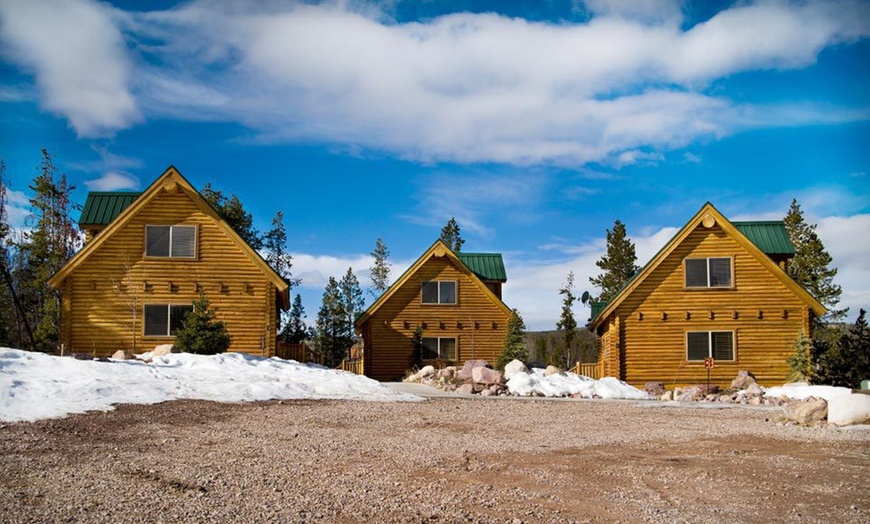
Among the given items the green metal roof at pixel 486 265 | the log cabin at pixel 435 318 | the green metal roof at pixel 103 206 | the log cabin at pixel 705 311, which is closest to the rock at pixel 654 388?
the log cabin at pixel 705 311

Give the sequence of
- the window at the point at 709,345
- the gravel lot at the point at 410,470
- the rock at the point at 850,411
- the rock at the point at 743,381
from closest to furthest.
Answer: the gravel lot at the point at 410,470 → the rock at the point at 850,411 → the rock at the point at 743,381 → the window at the point at 709,345

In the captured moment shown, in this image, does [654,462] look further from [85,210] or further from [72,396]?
[85,210]

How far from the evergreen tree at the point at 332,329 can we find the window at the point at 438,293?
292 inches

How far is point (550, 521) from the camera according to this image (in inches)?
292

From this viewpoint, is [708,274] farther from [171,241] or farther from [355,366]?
[171,241]

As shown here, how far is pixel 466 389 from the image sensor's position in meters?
24.8

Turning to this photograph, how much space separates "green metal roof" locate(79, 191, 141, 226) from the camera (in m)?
30.1

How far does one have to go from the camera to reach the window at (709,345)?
29.5 metres

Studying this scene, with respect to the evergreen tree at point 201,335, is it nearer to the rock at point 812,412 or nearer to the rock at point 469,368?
the rock at point 469,368

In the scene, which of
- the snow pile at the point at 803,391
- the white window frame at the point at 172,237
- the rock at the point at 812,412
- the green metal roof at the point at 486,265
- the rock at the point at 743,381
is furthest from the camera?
the green metal roof at the point at 486,265

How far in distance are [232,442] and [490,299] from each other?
2323cm

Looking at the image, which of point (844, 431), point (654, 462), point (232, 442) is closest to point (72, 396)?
point (232, 442)

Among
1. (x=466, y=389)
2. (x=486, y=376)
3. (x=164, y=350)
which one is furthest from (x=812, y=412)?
(x=164, y=350)

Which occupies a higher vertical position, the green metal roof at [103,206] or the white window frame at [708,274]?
the green metal roof at [103,206]
